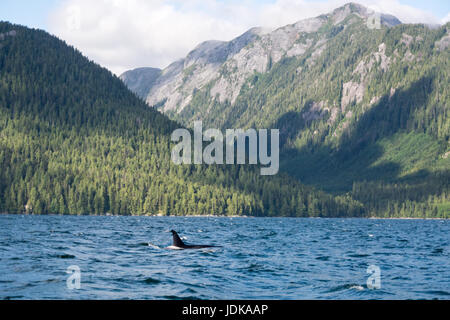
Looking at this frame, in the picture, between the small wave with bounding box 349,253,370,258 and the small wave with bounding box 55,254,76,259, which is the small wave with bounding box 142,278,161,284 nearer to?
the small wave with bounding box 55,254,76,259

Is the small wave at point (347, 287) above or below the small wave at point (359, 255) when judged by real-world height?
above

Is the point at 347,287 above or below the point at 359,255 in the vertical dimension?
above

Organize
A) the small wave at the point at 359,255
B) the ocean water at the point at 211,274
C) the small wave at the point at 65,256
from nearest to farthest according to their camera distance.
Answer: the ocean water at the point at 211,274 → the small wave at the point at 65,256 → the small wave at the point at 359,255

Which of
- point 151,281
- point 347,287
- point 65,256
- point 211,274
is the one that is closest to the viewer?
point 347,287

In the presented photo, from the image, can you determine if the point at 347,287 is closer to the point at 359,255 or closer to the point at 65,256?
the point at 359,255

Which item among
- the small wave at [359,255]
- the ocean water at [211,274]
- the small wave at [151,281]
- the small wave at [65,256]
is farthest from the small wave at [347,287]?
the small wave at [65,256]

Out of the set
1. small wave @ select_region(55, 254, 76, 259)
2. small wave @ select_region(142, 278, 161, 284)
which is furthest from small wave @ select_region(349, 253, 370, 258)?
small wave @ select_region(55, 254, 76, 259)

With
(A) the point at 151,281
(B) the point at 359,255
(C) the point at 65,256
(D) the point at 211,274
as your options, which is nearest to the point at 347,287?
(D) the point at 211,274

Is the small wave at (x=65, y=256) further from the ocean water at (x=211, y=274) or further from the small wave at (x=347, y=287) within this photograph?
the small wave at (x=347, y=287)

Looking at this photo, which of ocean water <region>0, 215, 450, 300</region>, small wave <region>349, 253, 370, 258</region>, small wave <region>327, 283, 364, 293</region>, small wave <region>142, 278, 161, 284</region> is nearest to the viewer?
ocean water <region>0, 215, 450, 300</region>

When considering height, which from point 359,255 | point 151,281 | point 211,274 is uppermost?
point 151,281

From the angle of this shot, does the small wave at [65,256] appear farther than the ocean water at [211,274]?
Yes

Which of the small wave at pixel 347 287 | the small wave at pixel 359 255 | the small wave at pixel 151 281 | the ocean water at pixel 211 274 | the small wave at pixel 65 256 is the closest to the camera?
the ocean water at pixel 211 274
